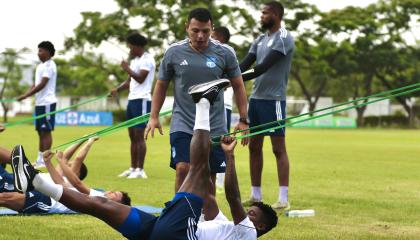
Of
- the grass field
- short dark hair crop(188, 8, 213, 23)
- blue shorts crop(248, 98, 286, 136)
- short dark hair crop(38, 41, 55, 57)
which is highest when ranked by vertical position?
short dark hair crop(38, 41, 55, 57)

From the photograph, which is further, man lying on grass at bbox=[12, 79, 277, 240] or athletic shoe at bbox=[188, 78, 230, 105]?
athletic shoe at bbox=[188, 78, 230, 105]

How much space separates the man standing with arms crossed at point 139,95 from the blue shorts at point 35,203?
4.53 metres

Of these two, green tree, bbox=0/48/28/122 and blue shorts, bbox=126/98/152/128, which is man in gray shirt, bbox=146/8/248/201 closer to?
blue shorts, bbox=126/98/152/128

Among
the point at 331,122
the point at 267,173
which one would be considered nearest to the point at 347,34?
the point at 331,122

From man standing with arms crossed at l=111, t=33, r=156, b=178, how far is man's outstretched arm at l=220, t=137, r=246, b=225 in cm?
704

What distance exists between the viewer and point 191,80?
6.60 m

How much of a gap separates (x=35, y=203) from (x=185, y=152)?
7.18ft

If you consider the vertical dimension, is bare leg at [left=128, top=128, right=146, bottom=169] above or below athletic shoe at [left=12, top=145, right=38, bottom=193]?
below

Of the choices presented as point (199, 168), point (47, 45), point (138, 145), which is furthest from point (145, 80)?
point (199, 168)

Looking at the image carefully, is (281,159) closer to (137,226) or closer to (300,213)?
(300,213)

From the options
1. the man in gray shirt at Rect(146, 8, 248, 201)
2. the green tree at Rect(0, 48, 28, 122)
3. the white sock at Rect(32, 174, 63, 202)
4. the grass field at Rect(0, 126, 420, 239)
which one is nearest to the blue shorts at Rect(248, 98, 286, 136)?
the grass field at Rect(0, 126, 420, 239)

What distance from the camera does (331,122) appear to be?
55.0 meters

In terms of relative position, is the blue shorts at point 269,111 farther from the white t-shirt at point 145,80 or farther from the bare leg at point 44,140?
the bare leg at point 44,140

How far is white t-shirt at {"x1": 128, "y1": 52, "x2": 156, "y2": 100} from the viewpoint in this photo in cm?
1241
